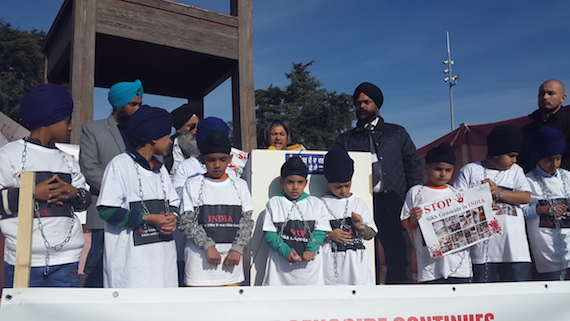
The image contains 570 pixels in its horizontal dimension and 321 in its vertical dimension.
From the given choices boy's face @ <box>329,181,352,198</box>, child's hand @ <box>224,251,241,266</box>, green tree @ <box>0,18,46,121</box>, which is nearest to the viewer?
child's hand @ <box>224,251,241,266</box>

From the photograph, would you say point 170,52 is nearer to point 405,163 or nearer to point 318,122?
point 405,163

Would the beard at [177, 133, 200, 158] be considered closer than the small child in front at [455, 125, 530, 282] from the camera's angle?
No

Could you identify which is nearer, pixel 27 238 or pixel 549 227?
pixel 27 238

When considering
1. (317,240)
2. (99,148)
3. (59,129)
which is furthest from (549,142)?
(59,129)

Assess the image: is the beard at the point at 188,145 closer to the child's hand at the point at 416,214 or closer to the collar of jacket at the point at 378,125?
the collar of jacket at the point at 378,125

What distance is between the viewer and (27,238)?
177 centimetres

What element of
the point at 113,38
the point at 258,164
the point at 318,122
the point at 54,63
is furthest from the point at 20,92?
the point at 258,164

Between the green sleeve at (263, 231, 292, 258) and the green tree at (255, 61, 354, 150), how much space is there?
2438cm

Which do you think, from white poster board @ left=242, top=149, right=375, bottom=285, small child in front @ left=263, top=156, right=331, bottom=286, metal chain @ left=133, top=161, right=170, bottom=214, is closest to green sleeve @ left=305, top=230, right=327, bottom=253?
small child in front @ left=263, top=156, right=331, bottom=286

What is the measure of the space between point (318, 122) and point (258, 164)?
26.3 metres

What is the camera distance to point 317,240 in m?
3.22

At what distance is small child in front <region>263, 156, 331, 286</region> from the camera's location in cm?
316

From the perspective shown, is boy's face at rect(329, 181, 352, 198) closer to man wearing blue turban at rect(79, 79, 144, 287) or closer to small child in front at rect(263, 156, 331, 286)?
small child in front at rect(263, 156, 331, 286)

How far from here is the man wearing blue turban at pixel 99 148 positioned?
2957mm
